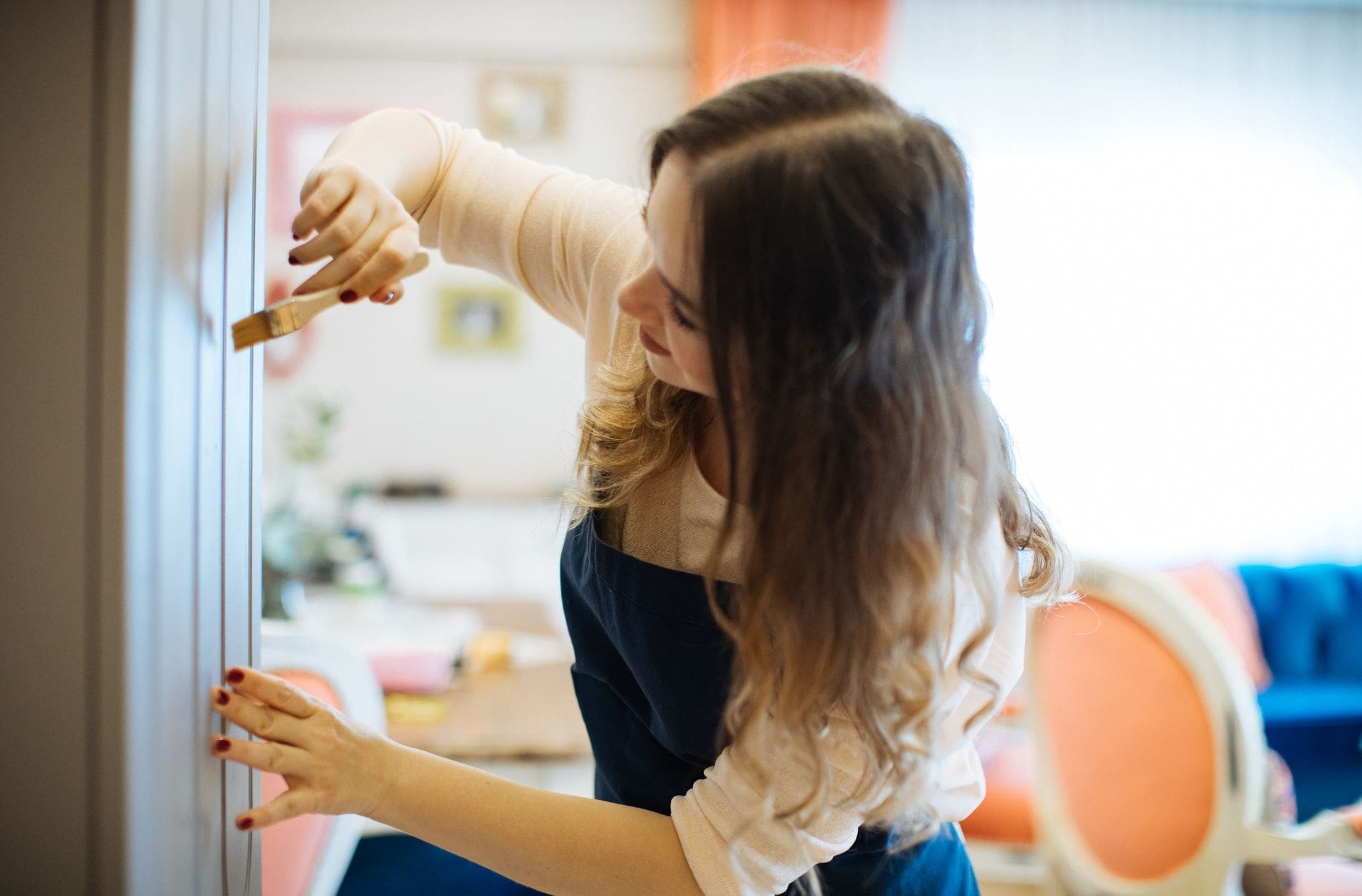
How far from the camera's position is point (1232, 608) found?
315 centimetres

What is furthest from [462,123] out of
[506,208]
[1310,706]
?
[1310,706]

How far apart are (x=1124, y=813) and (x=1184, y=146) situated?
321 centimetres

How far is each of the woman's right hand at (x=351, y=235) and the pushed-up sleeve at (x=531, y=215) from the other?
0.25 meters

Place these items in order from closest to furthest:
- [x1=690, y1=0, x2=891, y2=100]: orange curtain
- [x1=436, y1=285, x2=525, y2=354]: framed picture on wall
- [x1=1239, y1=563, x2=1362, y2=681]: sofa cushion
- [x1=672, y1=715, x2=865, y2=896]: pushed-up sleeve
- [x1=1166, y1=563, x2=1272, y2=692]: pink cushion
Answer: [x1=672, y1=715, x2=865, y2=896]: pushed-up sleeve, [x1=1166, y1=563, x2=1272, y2=692]: pink cushion, [x1=1239, y1=563, x2=1362, y2=681]: sofa cushion, [x1=690, y1=0, x2=891, y2=100]: orange curtain, [x1=436, y1=285, x2=525, y2=354]: framed picture on wall

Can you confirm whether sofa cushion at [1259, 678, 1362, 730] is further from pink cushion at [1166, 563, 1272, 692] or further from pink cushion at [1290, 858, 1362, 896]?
pink cushion at [1290, 858, 1362, 896]

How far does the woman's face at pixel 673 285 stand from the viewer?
1.99 ft

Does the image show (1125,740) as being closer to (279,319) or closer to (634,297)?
(634,297)

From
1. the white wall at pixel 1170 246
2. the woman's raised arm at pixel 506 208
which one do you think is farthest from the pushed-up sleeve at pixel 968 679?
the white wall at pixel 1170 246

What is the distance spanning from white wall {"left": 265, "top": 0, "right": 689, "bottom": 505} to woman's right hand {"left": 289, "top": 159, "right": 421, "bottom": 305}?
3115 millimetres

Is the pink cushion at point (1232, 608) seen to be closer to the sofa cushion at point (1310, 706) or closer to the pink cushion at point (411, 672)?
the sofa cushion at point (1310, 706)

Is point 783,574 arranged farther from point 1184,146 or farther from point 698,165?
point 1184,146

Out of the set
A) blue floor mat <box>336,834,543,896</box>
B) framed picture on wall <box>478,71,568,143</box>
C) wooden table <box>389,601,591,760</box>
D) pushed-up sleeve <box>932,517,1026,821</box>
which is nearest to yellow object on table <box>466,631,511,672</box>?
wooden table <box>389,601,591,760</box>

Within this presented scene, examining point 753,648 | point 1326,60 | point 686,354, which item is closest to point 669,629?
point 753,648

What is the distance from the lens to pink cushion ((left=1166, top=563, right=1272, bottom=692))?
310 centimetres
